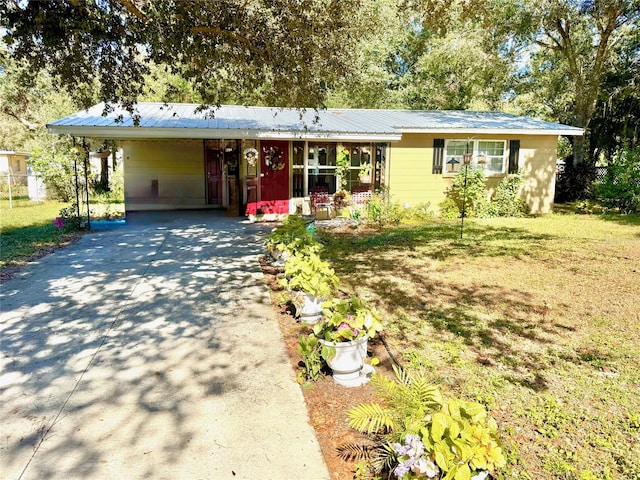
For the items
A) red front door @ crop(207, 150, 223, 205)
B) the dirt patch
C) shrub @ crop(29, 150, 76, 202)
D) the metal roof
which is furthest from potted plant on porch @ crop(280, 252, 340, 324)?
shrub @ crop(29, 150, 76, 202)

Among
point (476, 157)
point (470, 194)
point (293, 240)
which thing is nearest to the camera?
point (293, 240)

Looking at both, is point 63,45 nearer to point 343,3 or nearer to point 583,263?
point 343,3

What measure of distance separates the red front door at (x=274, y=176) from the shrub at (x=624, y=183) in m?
9.63

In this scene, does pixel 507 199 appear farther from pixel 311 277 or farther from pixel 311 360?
pixel 311 360

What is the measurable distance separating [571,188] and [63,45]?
16.9m

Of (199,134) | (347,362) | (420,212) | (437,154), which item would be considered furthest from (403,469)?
(437,154)

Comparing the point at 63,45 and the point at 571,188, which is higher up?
the point at 63,45

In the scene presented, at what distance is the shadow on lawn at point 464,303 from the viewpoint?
414 centimetres

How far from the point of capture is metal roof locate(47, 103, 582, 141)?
995 cm

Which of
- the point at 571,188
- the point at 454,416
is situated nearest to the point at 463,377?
the point at 454,416

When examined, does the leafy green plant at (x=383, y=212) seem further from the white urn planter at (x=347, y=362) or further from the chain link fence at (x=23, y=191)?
the chain link fence at (x=23, y=191)

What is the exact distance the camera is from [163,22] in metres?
5.92

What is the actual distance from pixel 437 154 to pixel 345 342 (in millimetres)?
11029

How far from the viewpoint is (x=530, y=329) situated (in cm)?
470
